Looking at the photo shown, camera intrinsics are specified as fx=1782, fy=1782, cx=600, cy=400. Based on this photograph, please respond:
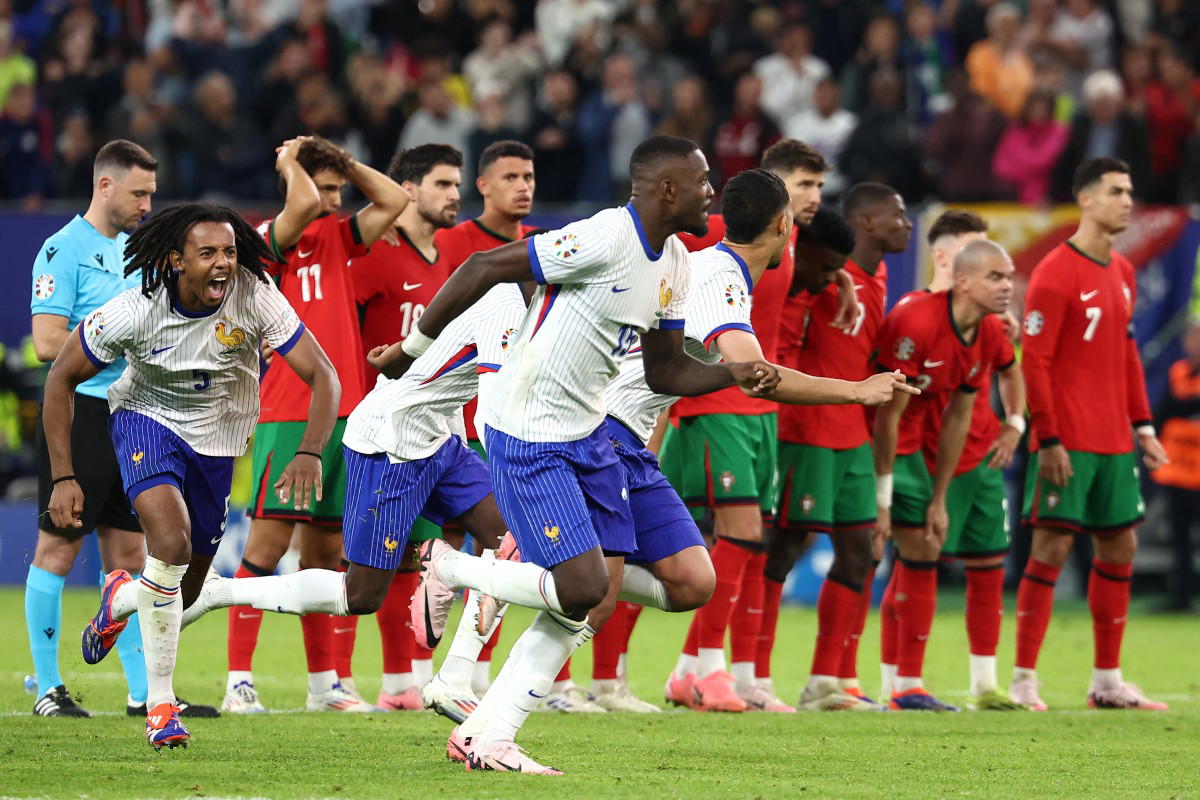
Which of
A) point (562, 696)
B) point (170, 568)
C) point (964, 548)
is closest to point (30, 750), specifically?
point (170, 568)

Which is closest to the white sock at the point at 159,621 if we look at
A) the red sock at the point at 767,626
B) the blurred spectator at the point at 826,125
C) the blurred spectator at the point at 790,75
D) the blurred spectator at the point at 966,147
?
the red sock at the point at 767,626

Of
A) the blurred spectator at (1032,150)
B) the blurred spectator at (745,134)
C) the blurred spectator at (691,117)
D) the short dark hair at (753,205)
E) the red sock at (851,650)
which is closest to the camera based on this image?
the short dark hair at (753,205)

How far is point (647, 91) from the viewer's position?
17656mm

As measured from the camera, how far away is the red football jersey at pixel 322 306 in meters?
8.54

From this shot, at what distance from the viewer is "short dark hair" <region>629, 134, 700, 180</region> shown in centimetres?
627

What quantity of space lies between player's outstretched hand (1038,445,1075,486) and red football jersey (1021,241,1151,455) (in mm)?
60

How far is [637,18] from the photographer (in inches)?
736

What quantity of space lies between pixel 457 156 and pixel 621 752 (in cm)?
347

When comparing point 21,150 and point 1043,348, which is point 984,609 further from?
point 21,150

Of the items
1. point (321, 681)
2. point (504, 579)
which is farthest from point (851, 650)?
point (504, 579)

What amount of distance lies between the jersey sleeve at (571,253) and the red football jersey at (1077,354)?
430 cm

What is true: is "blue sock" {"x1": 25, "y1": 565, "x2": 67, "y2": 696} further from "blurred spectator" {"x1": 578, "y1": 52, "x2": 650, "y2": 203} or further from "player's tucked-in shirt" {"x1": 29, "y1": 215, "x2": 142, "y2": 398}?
"blurred spectator" {"x1": 578, "y1": 52, "x2": 650, "y2": 203}

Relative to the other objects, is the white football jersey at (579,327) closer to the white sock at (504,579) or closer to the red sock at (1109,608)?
the white sock at (504,579)

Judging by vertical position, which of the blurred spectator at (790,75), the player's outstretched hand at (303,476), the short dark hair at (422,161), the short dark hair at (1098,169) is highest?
the blurred spectator at (790,75)
